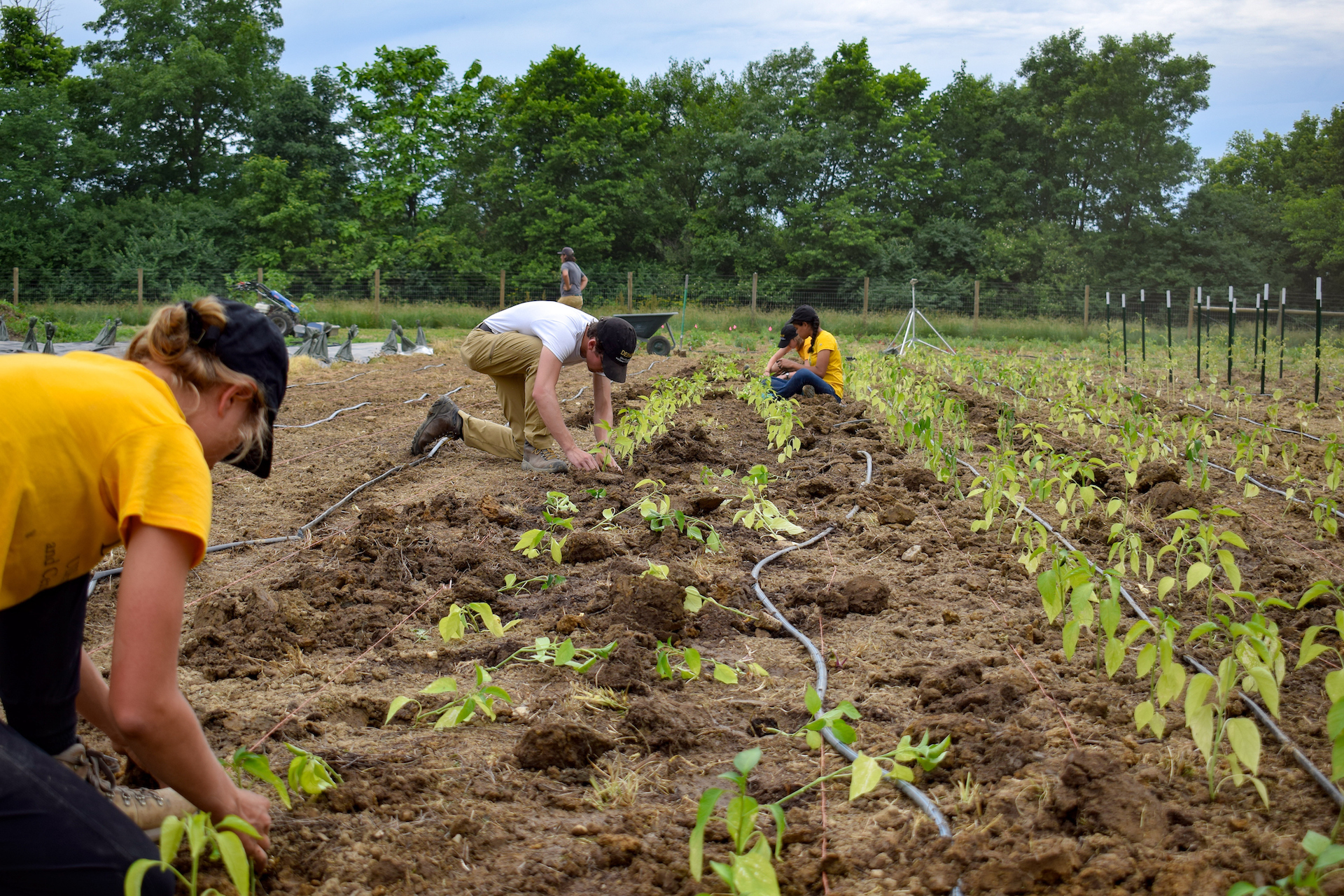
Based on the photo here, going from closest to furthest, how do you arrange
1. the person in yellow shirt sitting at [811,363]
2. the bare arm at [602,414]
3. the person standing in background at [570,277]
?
the bare arm at [602,414] → the person in yellow shirt sitting at [811,363] → the person standing in background at [570,277]

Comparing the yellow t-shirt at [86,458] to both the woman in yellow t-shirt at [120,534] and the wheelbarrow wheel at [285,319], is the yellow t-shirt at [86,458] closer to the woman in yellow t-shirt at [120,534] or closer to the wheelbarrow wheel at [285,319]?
the woman in yellow t-shirt at [120,534]

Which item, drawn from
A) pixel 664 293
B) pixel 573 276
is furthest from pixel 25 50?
pixel 573 276

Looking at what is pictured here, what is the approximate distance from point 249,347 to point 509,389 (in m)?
3.88

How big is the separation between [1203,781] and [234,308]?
2.08 metres

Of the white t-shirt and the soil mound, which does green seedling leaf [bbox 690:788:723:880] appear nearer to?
the soil mound

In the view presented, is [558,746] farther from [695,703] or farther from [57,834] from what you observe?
[57,834]

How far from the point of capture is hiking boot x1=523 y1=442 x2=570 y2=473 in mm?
4816

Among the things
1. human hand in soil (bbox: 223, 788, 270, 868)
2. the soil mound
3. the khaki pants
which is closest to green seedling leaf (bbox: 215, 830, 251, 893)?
human hand in soil (bbox: 223, 788, 270, 868)

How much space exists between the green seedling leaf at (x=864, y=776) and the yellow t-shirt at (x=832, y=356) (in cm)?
584

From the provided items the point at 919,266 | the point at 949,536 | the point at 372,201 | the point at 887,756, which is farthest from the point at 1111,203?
the point at 887,756

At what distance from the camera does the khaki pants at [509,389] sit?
199 inches

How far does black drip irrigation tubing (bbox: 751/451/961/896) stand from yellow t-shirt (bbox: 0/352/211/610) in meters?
1.25

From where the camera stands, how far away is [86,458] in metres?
1.29

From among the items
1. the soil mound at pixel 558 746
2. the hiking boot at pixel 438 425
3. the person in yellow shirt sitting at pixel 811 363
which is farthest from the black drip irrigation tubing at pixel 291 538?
the person in yellow shirt sitting at pixel 811 363
